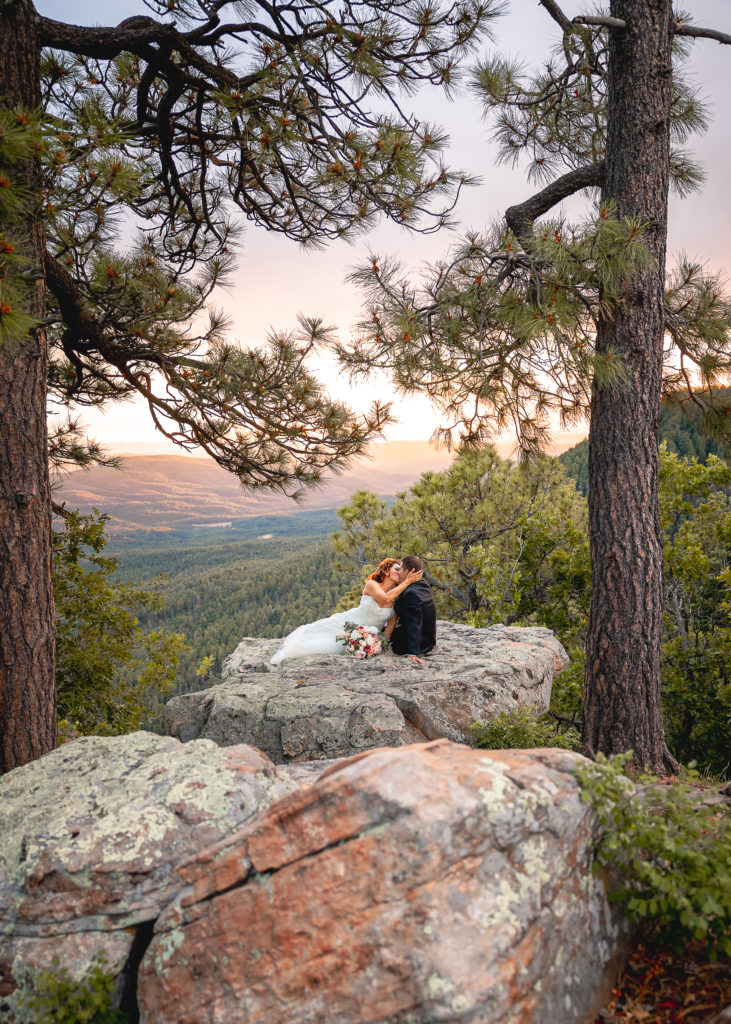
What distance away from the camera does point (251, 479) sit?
20.9 feet

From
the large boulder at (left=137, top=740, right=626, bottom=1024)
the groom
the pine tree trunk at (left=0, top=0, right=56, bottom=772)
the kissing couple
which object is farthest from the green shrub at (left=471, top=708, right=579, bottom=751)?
the pine tree trunk at (left=0, top=0, right=56, bottom=772)

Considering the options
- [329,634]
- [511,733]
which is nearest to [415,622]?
[329,634]

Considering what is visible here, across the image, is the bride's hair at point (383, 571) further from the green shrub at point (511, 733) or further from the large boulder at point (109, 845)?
the large boulder at point (109, 845)

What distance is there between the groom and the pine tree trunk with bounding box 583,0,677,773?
200 cm

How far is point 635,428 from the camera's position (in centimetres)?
526

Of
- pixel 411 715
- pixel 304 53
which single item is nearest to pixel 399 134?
pixel 304 53

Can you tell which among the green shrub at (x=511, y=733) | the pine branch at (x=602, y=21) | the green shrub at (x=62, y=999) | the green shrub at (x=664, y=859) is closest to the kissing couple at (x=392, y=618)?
the green shrub at (x=511, y=733)

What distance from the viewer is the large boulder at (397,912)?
5.75 feet

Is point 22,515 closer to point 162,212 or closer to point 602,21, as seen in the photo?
point 162,212

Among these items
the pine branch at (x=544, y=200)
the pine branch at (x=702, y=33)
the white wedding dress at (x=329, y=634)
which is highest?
the pine branch at (x=702, y=33)

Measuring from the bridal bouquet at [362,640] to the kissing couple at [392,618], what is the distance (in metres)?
0.11

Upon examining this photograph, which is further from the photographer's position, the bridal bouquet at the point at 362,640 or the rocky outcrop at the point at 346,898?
the bridal bouquet at the point at 362,640

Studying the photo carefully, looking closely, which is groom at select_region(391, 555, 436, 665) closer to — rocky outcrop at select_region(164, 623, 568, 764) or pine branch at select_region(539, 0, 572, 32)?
rocky outcrop at select_region(164, 623, 568, 764)

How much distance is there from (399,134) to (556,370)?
242 centimetres
